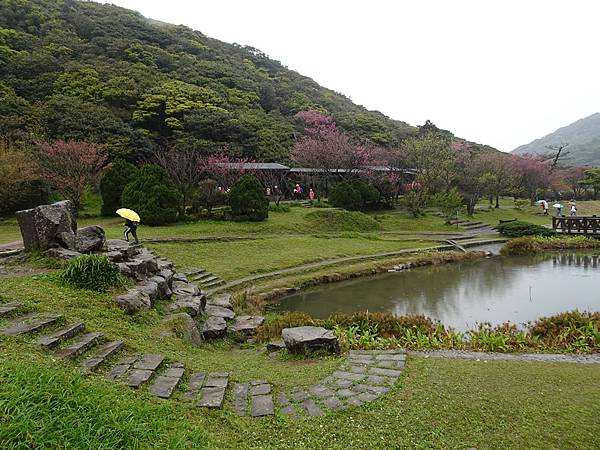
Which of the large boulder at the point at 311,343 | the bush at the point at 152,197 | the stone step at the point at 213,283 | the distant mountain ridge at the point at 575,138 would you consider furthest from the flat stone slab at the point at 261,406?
the distant mountain ridge at the point at 575,138

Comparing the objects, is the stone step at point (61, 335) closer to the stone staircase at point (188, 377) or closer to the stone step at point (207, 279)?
the stone staircase at point (188, 377)

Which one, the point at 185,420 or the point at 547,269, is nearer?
the point at 185,420

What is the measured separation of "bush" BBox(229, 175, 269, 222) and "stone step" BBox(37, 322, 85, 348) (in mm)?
16377

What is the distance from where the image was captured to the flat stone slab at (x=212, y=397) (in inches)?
152

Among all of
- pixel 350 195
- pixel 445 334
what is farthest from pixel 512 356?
pixel 350 195

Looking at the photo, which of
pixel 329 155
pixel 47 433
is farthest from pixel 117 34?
pixel 47 433

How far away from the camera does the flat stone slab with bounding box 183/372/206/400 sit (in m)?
4.04

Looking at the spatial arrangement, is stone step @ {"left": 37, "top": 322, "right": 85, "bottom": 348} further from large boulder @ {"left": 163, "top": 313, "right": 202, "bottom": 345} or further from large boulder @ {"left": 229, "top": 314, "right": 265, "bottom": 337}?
large boulder @ {"left": 229, "top": 314, "right": 265, "bottom": 337}

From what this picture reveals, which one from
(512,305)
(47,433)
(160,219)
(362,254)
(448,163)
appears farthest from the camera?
(448,163)

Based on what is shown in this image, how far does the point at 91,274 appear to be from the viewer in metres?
6.68

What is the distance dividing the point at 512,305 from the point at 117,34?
166 feet

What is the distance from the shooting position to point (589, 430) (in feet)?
11.6

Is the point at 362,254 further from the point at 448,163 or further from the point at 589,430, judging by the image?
the point at 448,163

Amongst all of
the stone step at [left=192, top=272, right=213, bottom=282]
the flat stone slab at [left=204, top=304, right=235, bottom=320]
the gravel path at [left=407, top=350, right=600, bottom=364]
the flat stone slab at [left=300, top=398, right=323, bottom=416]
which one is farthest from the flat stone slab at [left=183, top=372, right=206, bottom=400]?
the stone step at [left=192, top=272, right=213, bottom=282]
